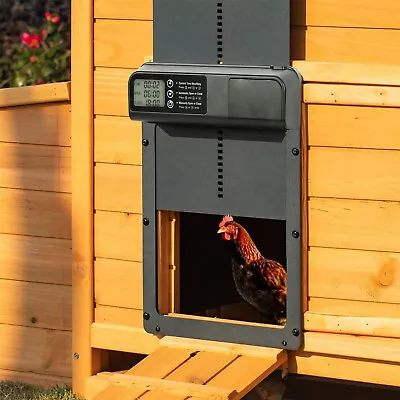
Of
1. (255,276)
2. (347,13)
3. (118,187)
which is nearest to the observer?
(347,13)

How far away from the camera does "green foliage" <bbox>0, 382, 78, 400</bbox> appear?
16.5 ft

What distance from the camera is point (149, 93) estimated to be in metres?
4.47

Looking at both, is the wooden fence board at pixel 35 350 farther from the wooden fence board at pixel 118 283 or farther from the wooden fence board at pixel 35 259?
the wooden fence board at pixel 118 283

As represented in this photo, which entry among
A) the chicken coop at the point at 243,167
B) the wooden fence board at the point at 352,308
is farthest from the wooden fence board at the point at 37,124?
the wooden fence board at the point at 352,308

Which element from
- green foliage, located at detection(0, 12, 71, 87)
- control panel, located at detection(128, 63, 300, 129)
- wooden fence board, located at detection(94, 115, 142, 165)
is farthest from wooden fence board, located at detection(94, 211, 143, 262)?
green foliage, located at detection(0, 12, 71, 87)

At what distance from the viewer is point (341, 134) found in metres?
4.29

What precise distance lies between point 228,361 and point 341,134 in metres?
0.89

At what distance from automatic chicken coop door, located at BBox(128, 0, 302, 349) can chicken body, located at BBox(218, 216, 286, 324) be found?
255mm

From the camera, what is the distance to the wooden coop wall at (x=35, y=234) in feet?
16.3

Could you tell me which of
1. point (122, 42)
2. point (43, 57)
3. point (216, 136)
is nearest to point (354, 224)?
point (216, 136)

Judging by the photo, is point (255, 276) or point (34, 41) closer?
point (255, 276)

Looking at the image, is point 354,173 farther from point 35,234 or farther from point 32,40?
point 32,40

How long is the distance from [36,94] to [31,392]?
121 centimetres

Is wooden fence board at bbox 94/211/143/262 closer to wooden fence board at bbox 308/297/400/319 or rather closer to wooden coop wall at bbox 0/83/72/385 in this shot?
wooden coop wall at bbox 0/83/72/385
